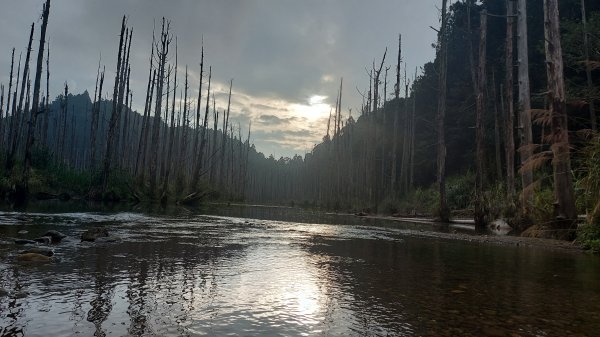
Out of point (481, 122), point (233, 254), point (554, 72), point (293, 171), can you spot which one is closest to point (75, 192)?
point (233, 254)

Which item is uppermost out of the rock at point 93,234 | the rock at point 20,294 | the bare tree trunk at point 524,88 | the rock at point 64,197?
the bare tree trunk at point 524,88

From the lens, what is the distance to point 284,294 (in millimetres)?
3234

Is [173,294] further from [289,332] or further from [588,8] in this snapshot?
[588,8]

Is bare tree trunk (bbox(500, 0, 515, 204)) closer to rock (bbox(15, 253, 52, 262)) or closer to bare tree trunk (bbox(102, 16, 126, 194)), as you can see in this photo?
rock (bbox(15, 253, 52, 262))

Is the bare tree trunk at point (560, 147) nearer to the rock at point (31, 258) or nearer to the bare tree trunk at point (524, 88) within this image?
the bare tree trunk at point (524, 88)

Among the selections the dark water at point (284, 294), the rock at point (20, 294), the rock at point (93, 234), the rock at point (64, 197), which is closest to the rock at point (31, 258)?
the dark water at point (284, 294)

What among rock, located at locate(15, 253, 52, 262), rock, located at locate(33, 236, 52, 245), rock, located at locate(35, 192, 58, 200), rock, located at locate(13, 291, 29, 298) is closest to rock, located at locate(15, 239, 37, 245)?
rock, located at locate(33, 236, 52, 245)

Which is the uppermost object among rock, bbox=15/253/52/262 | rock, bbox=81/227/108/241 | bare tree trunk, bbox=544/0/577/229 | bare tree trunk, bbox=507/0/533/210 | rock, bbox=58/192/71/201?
bare tree trunk, bbox=507/0/533/210

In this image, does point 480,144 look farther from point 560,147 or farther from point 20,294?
point 20,294

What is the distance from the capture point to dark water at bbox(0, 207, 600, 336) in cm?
238

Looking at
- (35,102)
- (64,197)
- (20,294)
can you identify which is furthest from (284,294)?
(64,197)

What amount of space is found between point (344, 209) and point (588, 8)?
21.8 meters

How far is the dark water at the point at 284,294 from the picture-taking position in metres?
2.38

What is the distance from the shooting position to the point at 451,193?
23781 mm
